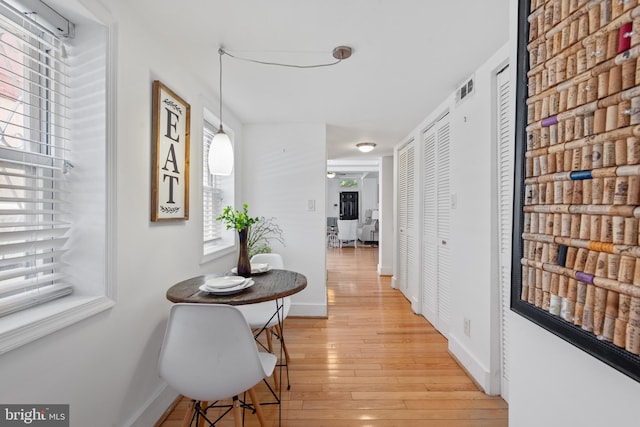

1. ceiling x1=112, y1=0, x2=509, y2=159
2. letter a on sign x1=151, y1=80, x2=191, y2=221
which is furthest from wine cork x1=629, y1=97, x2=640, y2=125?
letter a on sign x1=151, y1=80, x2=191, y2=221

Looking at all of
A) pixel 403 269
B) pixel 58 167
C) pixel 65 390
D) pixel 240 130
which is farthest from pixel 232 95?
pixel 403 269

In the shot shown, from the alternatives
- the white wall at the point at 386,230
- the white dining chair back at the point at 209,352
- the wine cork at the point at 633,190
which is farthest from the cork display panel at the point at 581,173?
the white wall at the point at 386,230

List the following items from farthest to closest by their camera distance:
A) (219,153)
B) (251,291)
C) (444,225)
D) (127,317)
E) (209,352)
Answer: (444,225), (219,153), (251,291), (127,317), (209,352)

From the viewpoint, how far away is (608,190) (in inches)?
28.7

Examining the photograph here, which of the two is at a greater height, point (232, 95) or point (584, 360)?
point (232, 95)

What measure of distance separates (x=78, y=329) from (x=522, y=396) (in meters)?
1.81

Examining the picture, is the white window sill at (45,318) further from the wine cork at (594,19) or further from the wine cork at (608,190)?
the wine cork at (594,19)

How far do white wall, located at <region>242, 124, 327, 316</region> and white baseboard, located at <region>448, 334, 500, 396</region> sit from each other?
1475 mm

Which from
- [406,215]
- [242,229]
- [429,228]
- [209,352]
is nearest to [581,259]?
[209,352]

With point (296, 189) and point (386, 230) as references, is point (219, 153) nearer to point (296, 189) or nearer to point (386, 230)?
point (296, 189)

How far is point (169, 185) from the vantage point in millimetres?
1923

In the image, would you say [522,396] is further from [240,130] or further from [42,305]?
[240,130]

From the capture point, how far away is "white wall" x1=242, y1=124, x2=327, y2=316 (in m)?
3.51

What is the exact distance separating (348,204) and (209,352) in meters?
10.7
